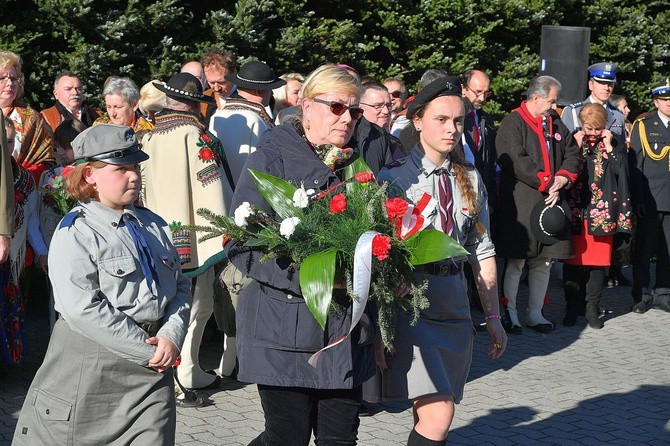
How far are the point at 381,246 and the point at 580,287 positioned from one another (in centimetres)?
651

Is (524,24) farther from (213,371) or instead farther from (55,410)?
(55,410)

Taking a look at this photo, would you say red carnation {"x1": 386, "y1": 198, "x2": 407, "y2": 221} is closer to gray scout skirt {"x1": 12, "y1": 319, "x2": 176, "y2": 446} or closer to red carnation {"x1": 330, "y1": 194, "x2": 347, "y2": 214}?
red carnation {"x1": 330, "y1": 194, "x2": 347, "y2": 214}

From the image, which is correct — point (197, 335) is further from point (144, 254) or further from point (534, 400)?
point (144, 254)

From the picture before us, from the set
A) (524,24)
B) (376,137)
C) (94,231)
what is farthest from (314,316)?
(524,24)

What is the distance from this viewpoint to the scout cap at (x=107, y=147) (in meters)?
4.15

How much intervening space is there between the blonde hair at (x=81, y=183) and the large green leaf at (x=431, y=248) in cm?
128

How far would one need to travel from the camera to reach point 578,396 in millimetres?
7426

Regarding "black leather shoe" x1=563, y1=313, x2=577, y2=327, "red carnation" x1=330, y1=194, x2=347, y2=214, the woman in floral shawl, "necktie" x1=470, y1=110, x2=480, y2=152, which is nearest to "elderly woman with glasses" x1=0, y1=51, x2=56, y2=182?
"necktie" x1=470, y1=110, x2=480, y2=152

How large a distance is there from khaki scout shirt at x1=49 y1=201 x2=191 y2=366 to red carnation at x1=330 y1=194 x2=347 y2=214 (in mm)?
810

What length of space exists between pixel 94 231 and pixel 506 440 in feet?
10.7

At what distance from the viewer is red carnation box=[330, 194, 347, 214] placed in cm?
398

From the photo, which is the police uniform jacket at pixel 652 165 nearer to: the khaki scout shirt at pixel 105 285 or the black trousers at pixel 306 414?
the black trousers at pixel 306 414

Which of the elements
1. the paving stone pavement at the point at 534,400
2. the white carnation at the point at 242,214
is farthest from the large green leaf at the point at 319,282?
the paving stone pavement at the point at 534,400

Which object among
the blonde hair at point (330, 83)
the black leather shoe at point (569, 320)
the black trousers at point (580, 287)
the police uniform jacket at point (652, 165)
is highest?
the blonde hair at point (330, 83)
